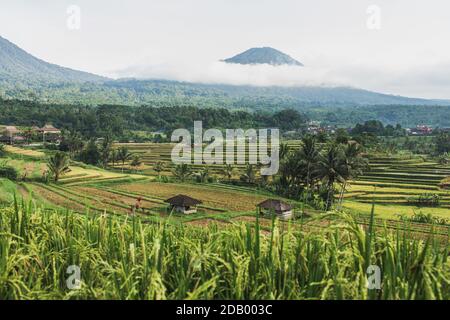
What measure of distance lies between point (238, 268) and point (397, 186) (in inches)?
1594

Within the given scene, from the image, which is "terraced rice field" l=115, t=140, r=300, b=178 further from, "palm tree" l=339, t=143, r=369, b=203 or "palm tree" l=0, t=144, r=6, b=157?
"palm tree" l=339, t=143, r=369, b=203

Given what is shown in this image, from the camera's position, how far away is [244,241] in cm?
235

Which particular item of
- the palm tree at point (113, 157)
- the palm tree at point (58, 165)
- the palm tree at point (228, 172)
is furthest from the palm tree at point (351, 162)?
the palm tree at point (113, 157)

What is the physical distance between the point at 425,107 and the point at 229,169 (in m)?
166

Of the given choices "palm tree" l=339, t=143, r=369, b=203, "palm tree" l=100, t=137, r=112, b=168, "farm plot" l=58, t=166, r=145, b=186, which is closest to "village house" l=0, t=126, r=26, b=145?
"palm tree" l=100, t=137, r=112, b=168

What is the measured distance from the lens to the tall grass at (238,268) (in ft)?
6.31

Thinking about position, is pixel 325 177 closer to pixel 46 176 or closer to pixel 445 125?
pixel 46 176

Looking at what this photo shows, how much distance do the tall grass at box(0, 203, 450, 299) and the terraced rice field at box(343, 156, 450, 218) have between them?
82.3 ft

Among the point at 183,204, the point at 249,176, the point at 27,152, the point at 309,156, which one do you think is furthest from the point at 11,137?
the point at 309,156

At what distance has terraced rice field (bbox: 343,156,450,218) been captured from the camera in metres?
32.5

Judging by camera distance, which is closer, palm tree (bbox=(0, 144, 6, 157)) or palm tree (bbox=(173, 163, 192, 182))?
palm tree (bbox=(173, 163, 192, 182))

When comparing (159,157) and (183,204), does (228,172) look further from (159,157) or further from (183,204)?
(183,204)

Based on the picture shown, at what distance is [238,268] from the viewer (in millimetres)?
2057
